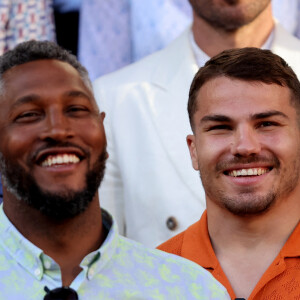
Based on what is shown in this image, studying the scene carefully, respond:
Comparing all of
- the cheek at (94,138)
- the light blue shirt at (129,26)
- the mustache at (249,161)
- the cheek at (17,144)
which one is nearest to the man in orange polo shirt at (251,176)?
the mustache at (249,161)

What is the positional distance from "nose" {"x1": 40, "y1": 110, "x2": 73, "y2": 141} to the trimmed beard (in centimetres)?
9

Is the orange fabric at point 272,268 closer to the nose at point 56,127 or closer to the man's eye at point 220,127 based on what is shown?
the man's eye at point 220,127

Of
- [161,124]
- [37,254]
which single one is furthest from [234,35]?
[37,254]

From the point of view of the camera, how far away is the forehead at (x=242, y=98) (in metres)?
2.08

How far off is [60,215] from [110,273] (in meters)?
0.15

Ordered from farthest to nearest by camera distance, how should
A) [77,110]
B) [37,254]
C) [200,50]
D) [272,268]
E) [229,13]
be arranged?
[200,50], [229,13], [272,268], [77,110], [37,254]

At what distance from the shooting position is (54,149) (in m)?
1.76

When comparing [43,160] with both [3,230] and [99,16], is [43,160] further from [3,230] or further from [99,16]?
[99,16]

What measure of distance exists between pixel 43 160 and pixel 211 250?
551 mm

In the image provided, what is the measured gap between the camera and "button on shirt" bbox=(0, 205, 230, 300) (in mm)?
1712

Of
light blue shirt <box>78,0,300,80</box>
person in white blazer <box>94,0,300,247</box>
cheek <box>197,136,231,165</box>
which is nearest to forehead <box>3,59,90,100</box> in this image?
cheek <box>197,136,231,165</box>

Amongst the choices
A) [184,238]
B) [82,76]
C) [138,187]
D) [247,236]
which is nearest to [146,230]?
[138,187]

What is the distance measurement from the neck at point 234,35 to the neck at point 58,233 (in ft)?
3.45

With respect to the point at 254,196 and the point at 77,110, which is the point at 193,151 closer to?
the point at 254,196
